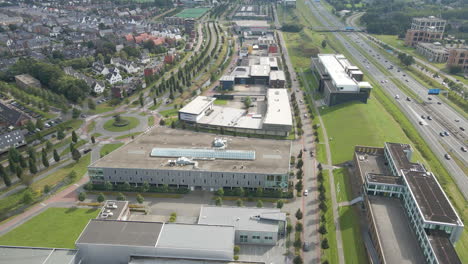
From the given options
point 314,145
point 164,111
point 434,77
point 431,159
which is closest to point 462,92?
point 434,77

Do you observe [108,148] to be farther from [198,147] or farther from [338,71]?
[338,71]

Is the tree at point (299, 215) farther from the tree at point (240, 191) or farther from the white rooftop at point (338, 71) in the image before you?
the white rooftop at point (338, 71)

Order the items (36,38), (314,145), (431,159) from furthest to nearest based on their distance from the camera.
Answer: (36,38), (314,145), (431,159)

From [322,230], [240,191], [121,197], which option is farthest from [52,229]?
[322,230]

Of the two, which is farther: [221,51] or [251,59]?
[221,51]

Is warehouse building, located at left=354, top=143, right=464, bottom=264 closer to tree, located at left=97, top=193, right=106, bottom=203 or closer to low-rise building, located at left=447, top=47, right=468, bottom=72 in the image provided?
tree, located at left=97, top=193, right=106, bottom=203

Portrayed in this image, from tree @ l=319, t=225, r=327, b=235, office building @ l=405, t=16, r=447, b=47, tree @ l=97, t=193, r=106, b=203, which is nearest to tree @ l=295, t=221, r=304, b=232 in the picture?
tree @ l=319, t=225, r=327, b=235

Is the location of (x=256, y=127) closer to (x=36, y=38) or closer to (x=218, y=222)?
(x=218, y=222)
